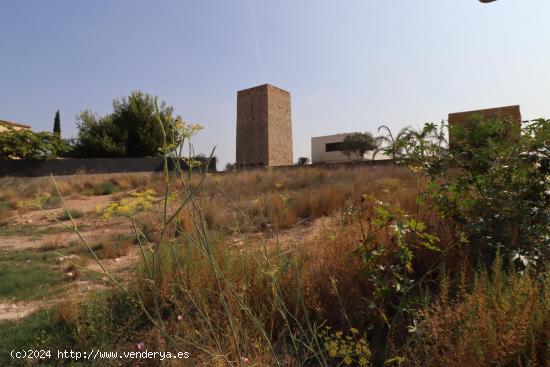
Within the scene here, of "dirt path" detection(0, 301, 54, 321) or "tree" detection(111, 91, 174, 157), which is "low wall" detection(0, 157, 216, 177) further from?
"dirt path" detection(0, 301, 54, 321)

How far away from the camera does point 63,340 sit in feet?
7.58

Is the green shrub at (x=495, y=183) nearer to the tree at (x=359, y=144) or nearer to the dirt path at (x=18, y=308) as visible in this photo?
the dirt path at (x=18, y=308)

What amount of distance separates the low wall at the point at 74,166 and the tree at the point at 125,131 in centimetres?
131

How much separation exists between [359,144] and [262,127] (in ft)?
41.8

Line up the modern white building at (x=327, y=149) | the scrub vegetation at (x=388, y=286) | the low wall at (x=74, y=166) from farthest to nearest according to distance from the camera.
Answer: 1. the modern white building at (x=327, y=149)
2. the low wall at (x=74, y=166)
3. the scrub vegetation at (x=388, y=286)

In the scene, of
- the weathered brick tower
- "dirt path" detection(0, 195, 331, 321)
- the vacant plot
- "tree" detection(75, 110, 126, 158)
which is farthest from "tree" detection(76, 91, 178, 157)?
the vacant plot

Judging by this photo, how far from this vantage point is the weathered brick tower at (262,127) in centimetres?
1933

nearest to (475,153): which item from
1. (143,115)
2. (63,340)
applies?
(63,340)

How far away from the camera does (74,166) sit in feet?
52.8

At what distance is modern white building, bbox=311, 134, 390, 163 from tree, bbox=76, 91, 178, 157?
1901 cm

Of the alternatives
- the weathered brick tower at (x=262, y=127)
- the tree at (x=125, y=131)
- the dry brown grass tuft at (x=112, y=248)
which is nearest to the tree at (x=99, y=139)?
the tree at (x=125, y=131)

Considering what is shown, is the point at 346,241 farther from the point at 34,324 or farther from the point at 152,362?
the point at 34,324

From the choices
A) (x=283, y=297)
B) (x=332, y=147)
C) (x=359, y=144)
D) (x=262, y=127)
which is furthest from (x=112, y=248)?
(x=332, y=147)

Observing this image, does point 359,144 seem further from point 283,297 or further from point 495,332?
point 495,332
